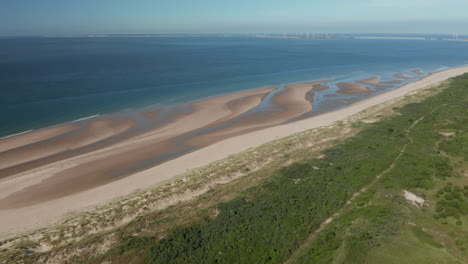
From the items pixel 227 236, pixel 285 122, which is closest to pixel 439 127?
pixel 285 122

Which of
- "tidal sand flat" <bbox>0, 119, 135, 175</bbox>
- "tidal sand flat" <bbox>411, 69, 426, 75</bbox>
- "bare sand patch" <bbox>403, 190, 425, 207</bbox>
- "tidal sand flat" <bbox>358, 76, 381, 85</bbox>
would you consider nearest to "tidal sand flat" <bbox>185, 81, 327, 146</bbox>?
"tidal sand flat" <bbox>0, 119, 135, 175</bbox>

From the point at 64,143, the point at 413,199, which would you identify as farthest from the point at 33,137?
the point at 413,199

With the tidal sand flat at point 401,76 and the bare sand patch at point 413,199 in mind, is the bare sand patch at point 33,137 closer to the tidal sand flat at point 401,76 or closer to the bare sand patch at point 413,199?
the bare sand patch at point 413,199

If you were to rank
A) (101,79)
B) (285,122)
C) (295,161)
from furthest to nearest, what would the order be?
1. (101,79)
2. (285,122)
3. (295,161)

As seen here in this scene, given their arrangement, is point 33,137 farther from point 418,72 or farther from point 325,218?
point 418,72

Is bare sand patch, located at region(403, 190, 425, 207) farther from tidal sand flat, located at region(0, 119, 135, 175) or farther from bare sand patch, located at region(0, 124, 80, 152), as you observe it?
bare sand patch, located at region(0, 124, 80, 152)

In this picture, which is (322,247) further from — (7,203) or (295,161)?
(7,203)
